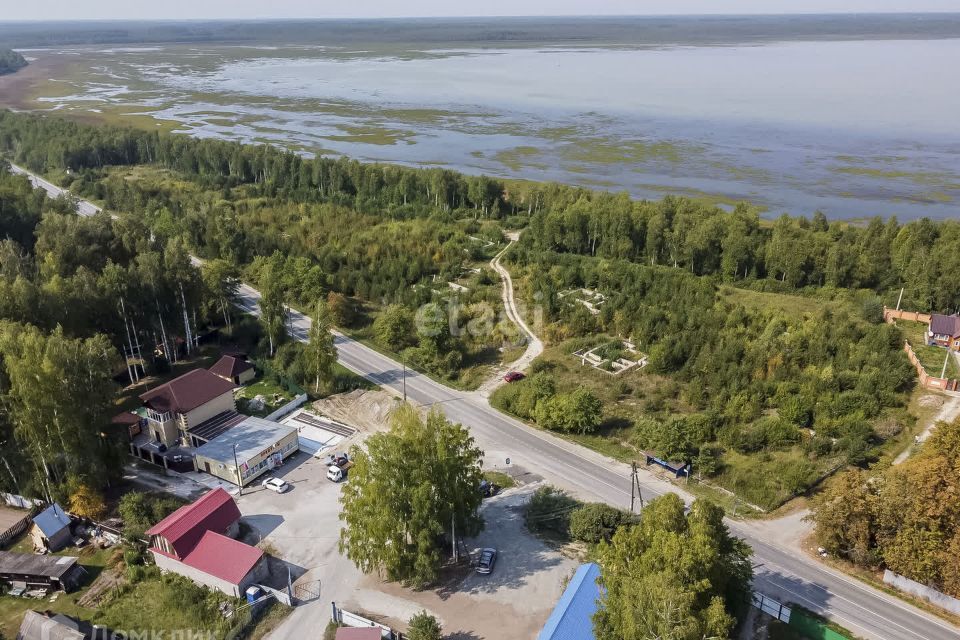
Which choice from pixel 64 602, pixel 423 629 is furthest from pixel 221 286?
pixel 423 629

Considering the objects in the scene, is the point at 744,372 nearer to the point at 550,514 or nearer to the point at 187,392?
the point at 550,514

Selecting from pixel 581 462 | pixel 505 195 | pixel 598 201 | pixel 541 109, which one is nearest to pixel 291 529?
pixel 581 462

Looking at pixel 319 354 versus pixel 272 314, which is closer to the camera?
pixel 319 354

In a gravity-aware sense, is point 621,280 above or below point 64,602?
above

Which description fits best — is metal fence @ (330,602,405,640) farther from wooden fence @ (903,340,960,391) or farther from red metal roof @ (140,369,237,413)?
wooden fence @ (903,340,960,391)

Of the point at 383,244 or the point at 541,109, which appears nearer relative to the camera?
the point at 383,244

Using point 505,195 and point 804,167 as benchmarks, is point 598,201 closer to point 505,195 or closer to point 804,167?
point 505,195
